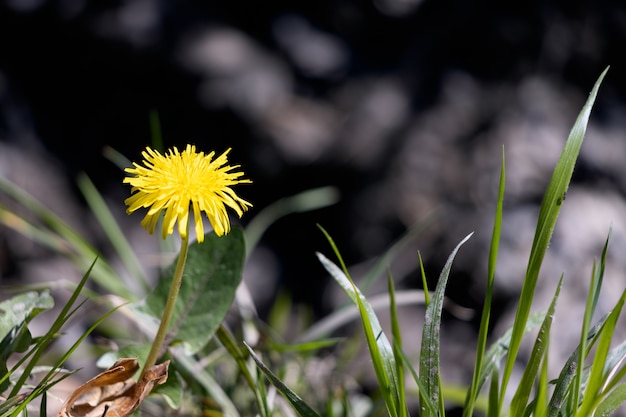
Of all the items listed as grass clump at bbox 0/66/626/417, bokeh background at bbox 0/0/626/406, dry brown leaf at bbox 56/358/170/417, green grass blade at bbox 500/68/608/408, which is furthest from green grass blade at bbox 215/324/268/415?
bokeh background at bbox 0/0/626/406

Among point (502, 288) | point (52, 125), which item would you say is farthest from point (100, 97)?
point (502, 288)

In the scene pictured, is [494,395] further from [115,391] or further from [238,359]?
[115,391]

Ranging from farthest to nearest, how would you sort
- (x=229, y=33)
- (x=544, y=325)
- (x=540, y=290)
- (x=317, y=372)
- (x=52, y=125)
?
1. (x=229, y=33)
2. (x=52, y=125)
3. (x=540, y=290)
4. (x=317, y=372)
5. (x=544, y=325)

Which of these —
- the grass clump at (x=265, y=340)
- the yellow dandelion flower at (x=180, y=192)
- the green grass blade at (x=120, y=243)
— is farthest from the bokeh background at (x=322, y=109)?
the yellow dandelion flower at (x=180, y=192)

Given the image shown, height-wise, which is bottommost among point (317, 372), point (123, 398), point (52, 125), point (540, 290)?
point (317, 372)

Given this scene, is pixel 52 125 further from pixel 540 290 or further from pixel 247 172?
pixel 540 290

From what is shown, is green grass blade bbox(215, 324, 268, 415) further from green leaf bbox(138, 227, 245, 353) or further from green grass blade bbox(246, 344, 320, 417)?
green grass blade bbox(246, 344, 320, 417)
